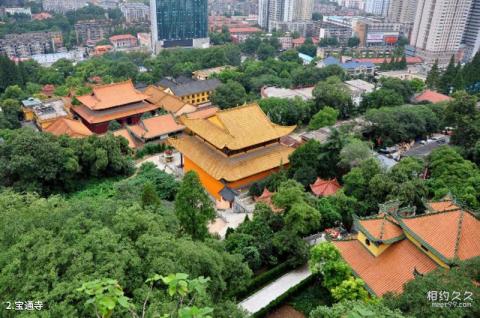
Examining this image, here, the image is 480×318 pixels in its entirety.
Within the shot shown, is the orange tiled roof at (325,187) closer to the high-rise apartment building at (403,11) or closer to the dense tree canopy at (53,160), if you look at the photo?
the dense tree canopy at (53,160)

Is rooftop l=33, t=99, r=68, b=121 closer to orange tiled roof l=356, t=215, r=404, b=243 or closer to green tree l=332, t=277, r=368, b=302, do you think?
orange tiled roof l=356, t=215, r=404, b=243

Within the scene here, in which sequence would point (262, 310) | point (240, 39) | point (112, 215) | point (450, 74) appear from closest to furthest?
point (112, 215), point (262, 310), point (450, 74), point (240, 39)

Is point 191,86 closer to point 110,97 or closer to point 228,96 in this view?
point 228,96

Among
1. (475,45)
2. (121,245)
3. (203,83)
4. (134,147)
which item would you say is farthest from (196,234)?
(475,45)

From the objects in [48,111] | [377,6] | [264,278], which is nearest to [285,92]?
[48,111]

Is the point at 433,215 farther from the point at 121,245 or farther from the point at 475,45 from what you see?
the point at 475,45

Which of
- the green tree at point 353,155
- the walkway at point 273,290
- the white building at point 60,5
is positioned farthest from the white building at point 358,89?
the white building at point 60,5
